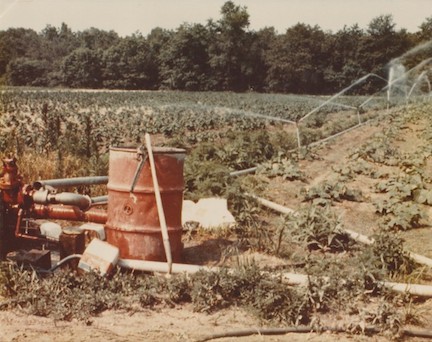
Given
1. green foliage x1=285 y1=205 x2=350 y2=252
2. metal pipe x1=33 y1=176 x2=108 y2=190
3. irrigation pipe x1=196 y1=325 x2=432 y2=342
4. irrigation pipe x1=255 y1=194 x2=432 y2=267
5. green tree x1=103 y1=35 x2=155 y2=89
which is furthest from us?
green tree x1=103 y1=35 x2=155 y2=89

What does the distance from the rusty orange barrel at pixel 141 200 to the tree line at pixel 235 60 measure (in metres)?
39.8

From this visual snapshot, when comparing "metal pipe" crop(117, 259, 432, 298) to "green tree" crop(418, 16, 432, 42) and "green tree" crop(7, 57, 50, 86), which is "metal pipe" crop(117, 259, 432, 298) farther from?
"green tree" crop(7, 57, 50, 86)

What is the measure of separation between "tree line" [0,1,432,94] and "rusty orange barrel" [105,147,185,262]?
39.8 meters

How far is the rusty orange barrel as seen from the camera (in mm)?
5262

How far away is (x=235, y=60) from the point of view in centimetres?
4947

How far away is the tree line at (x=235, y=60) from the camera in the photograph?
46.3m

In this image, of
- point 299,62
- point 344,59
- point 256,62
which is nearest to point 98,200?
point 344,59

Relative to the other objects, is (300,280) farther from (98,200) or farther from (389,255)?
(98,200)

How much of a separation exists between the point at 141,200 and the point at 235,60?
1785 inches

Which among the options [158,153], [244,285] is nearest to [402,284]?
[244,285]

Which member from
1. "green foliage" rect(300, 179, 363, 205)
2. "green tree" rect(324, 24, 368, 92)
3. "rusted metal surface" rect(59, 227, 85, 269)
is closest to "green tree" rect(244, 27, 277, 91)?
"green tree" rect(324, 24, 368, 92)

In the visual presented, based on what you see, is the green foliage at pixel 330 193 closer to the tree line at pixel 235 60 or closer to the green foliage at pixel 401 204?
the green foliage at pixel 401 204

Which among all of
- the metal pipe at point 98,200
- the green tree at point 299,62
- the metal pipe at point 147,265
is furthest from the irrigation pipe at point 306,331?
the green tree at point 299,62

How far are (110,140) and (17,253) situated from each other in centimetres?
956
